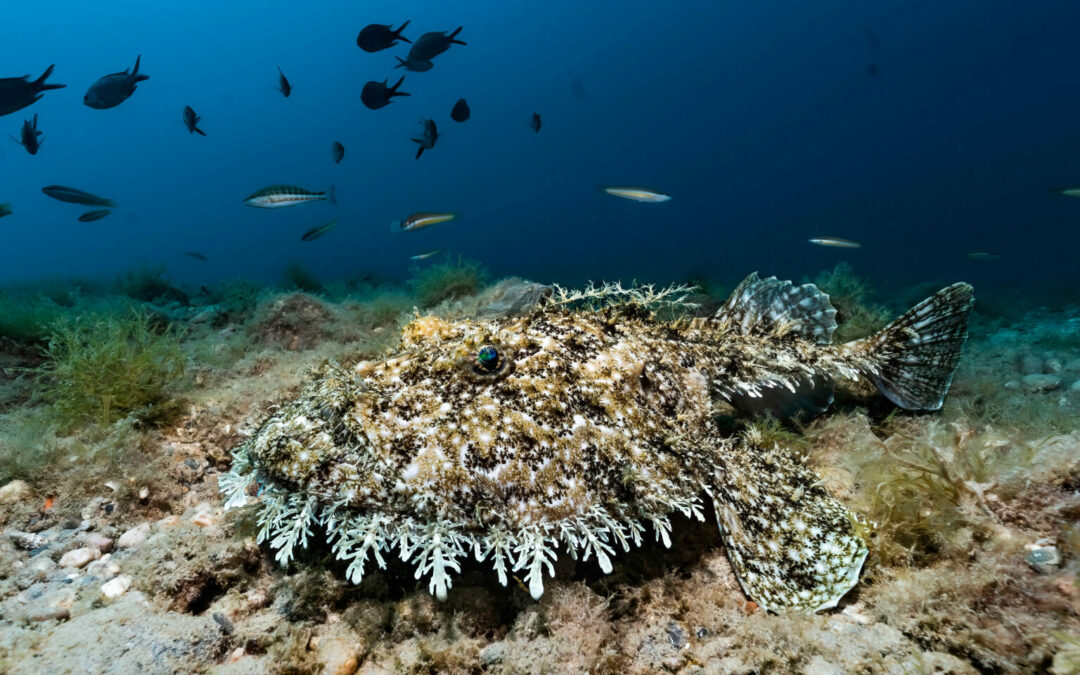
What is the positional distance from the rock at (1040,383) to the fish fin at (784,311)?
255 cm

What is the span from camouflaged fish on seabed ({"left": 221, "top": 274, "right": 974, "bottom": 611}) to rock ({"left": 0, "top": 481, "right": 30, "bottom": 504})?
1.69m

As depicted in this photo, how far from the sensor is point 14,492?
10.6 feet

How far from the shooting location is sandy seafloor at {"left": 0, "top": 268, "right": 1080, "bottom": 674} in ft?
6.97

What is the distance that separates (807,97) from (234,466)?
149657mm

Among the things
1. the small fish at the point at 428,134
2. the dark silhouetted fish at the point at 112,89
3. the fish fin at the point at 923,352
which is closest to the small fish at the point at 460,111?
the small fish at the point at 428,134

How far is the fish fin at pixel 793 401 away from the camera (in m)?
4.37

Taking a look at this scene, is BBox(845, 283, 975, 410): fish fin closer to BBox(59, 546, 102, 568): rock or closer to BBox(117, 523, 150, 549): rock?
BBox(117, 523, 150, 549): rock

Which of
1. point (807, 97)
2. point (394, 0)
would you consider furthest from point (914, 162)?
point (394, 0)

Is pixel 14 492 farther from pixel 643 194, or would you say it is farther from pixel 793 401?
pixel 643 194

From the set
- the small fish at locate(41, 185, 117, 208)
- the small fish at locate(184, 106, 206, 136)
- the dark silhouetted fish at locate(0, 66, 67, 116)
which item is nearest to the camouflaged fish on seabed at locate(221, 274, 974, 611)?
the dark silhouetted fish at locate(0, 66, 67, 116)

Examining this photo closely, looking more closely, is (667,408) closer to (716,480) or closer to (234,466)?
(716,480)

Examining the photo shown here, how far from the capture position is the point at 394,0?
162375 mm

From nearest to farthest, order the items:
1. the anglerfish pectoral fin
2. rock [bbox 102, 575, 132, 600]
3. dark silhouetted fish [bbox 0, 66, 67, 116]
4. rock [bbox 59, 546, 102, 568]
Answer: rock [bbox 102, 575, 132, 600]
the anglerfish pectoral fin
rock [bbox 59, 546, 102, 568]
dark silhouetted fish [bbox 0, 66, 67, 116]

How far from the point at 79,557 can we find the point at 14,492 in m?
0.94
